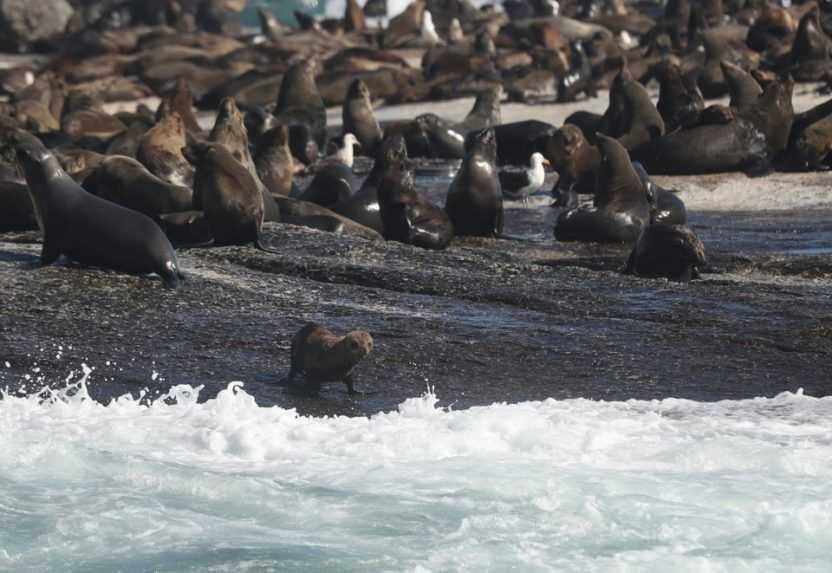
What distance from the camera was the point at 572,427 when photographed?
694 cm

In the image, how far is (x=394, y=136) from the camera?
12883 mm

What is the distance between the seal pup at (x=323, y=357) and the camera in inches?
284

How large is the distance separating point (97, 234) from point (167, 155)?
12.2ft

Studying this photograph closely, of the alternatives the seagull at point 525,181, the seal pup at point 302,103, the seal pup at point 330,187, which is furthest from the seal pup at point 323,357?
the seal pup at point 302,103

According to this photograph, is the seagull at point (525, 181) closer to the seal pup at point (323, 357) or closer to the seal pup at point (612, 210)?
the seal pup at point (612, 210)

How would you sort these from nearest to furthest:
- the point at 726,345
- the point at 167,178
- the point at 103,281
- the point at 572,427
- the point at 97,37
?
the point at 572,427 < the point at 726,345 < the point at 103,281 < the point at 167,178 < the point at 97,37

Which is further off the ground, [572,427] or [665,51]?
[572,427]

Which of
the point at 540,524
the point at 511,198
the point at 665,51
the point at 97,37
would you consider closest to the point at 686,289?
the point at 540,524

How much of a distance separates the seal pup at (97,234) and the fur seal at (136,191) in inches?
64.9

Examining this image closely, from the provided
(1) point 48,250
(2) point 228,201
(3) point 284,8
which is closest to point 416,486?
(1) point 48,250

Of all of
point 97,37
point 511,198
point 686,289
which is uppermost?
point 686,289

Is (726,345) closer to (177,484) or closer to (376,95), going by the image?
(177,484)

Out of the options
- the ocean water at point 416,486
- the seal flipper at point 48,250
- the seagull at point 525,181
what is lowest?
the seagull at point 525,181

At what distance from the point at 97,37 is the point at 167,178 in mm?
21552
